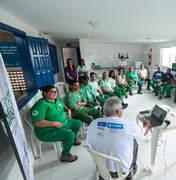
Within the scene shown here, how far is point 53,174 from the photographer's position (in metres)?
1.63

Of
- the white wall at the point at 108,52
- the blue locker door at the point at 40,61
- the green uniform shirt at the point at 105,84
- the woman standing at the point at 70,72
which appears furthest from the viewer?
the white wall at the point at 108,52

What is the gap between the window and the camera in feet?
18.2

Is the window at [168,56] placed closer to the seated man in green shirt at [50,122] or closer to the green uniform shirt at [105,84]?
the green uniform shirt at [105,84]

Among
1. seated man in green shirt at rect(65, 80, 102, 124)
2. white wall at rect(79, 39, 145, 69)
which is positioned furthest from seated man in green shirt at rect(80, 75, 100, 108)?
white wall at rect(79, 39, 145, 69)

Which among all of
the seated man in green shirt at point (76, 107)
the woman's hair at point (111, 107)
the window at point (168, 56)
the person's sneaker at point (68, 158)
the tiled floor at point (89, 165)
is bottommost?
the tiled floor at point (89, 165)

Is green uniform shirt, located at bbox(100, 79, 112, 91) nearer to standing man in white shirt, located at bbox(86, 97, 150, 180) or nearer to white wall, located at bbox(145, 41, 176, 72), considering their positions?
standing man in white shirt, located at bbox(86, 97, 150, 180)

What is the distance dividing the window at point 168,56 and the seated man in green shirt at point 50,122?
19.5 feet

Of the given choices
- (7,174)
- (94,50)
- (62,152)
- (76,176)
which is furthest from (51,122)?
(94,50)

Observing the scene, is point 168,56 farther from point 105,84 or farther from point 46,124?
point 46,124

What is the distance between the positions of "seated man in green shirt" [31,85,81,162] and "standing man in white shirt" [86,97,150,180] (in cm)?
71

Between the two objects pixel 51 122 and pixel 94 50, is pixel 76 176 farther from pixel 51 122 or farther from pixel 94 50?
pixel 94 50

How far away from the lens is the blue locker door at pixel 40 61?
2.41 metres

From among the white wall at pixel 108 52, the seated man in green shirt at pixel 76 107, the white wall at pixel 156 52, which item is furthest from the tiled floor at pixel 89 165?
the white wall at pixel 156 52

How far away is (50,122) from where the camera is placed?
64.2 inches
